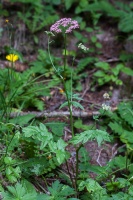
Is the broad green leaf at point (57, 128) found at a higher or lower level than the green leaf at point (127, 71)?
lower

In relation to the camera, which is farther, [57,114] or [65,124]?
[57,114]

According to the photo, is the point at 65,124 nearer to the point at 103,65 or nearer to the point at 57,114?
the point at 57,114

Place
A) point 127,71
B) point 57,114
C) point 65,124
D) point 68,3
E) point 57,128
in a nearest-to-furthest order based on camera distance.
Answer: point 65,124 < point 57,128 < point 57,114 < point 127,71 < point 68,3

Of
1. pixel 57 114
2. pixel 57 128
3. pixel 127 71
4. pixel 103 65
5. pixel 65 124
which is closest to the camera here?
pixel 65 124

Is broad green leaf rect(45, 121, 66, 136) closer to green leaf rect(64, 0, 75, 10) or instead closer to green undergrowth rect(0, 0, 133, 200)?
green undergrowth rect(0, 0, 133, 200)

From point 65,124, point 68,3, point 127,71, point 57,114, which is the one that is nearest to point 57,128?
point 65,124

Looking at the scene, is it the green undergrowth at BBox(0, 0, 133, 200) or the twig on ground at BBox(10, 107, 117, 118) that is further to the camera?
the twig on ground at BBox(10, 107, 117, 118)

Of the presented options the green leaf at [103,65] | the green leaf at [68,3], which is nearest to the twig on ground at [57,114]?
the green leaf at [103,65]

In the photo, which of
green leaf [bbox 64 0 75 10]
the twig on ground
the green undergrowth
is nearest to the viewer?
the green undergrowth

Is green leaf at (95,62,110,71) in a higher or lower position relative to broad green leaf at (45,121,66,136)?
higher

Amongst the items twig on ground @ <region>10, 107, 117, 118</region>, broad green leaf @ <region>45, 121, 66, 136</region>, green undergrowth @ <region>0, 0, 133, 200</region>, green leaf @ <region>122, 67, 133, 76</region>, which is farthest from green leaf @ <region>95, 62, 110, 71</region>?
broad green leaf @ <region>45, 121, 66, 136</region>

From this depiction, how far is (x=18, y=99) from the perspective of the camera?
13.3ft

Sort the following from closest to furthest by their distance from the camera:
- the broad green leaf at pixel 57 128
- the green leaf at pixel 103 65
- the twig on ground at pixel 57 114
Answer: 1. the broad green leaf at pixel 57 128
2. the twig on ground at pixel 57 114
3. the green leaf at pixel 103 65

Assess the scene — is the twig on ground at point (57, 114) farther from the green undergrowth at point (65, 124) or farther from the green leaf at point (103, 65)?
the green leaf at point (103, 65)
